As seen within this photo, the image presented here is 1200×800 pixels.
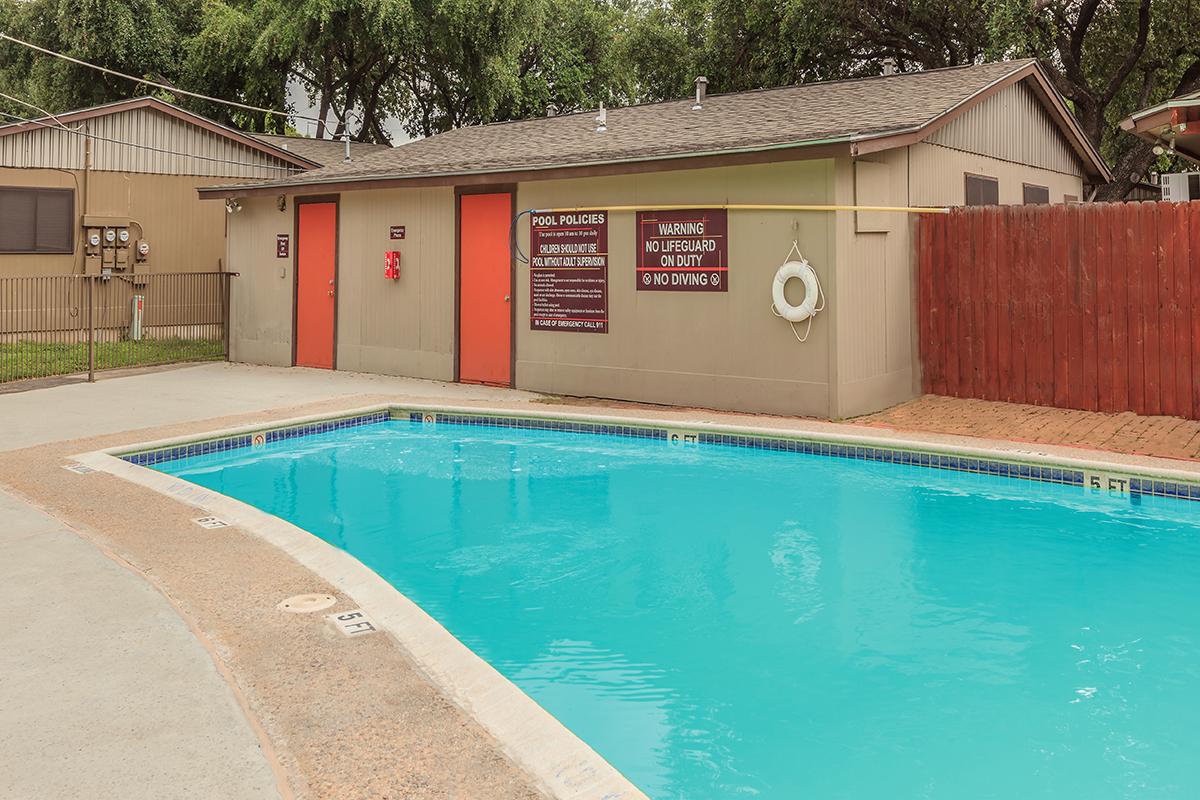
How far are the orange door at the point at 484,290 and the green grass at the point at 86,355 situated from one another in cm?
500

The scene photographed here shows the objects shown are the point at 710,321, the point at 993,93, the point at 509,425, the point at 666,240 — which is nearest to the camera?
the point at 509,425

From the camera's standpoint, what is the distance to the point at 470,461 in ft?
29.1

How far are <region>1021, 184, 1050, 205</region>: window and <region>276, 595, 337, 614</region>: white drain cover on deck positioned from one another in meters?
10.9

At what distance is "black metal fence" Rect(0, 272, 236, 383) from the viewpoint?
1512cm

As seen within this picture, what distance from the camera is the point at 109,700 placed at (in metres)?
3.26

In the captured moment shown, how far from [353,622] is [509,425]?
6073mm

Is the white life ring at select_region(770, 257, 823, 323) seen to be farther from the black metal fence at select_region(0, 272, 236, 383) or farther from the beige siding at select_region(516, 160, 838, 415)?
the black metal fence at select_region(0, 272, 236, 383)

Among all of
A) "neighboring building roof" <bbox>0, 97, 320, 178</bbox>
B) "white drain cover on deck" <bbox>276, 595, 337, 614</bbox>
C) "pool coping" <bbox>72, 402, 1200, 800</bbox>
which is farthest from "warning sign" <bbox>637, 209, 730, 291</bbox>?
"neighboring building roof" <bbox>0, 97, 320, 178</bbox>

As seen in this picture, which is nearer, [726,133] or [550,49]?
[726,133]

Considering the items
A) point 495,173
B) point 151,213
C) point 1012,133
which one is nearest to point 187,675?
point 495,173

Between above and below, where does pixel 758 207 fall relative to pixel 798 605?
above

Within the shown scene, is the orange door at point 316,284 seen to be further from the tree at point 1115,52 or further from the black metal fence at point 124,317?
the tree at point 1115,52

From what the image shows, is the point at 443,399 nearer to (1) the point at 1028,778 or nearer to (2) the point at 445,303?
(2) the point at 445,303

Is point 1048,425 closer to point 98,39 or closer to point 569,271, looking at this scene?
point 569,271
